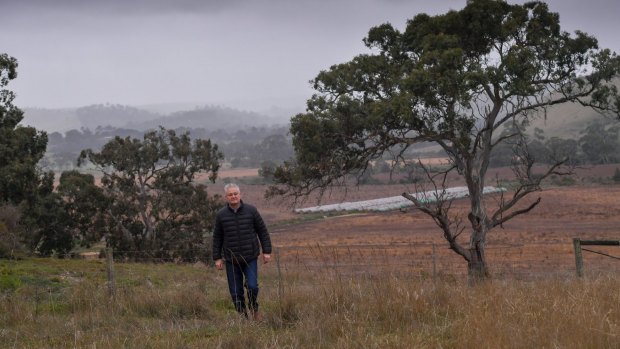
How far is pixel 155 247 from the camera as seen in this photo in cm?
2953

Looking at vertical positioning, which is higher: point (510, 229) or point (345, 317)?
point (345, 317)

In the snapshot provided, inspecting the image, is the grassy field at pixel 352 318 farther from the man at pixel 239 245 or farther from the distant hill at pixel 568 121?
the distant hill at pixel 568 121

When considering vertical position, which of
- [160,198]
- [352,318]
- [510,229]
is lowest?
[510,229]

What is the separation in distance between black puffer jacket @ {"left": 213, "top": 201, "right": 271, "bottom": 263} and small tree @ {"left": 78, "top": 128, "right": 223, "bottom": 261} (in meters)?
21.2

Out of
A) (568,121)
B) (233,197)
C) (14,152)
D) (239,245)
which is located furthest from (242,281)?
(568,121)

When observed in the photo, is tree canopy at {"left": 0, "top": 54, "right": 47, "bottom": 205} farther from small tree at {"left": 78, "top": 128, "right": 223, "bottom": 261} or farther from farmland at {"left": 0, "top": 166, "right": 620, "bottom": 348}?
farmland at {"left": 0, "top": 166, "right": 620, "bottom": 348}

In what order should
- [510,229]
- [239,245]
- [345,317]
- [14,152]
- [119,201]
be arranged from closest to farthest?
[345,317] < [239,245] < [14,152] < [119,201] < [510,229]

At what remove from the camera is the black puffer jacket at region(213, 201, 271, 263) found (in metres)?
7.44

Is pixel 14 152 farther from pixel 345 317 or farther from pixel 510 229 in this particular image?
pixel 510 229

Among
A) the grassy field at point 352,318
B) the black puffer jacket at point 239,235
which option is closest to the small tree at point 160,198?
the grassy field at point 352,318

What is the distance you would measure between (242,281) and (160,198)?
76.9 feet

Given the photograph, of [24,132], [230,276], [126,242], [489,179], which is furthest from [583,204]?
[230,276]

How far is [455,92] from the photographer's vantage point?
1762 cm

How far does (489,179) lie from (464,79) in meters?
77.4
